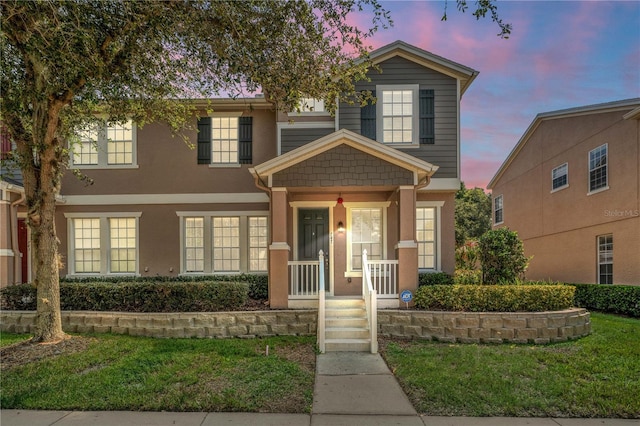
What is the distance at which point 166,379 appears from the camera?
5.41 meters

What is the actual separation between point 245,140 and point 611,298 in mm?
11825

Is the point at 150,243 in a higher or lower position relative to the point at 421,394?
→ higher

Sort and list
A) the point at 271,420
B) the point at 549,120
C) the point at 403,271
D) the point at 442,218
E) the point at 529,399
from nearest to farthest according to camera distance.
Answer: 1. the point at 271,420
2. the point at 529,399
3. the point at 403,271
4. the point at 442,218
5. the point at 549,120

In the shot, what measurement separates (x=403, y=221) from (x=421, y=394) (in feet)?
14.5

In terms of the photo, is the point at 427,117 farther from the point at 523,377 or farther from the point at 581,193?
the point at 523,377

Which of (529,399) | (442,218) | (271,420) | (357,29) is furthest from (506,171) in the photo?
(271,420)

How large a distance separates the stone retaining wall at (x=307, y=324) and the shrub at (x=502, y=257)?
155 centimetres

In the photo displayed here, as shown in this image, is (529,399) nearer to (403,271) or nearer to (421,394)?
(421,394)

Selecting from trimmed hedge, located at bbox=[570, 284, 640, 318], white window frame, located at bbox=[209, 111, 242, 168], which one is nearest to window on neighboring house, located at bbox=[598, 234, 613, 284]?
trimmed hedge, located at bbox=[570, 284, 640, 318]

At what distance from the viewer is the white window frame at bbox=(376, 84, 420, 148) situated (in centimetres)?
1075

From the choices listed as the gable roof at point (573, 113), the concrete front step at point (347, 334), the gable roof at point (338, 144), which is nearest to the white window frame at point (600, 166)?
the gable roof at point (573, 113)

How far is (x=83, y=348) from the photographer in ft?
22.0

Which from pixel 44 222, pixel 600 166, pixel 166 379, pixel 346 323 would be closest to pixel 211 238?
pixel 44 222

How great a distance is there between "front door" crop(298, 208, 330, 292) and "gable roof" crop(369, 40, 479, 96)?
184 inches
